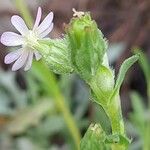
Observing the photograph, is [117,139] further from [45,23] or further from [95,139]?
[45,23]

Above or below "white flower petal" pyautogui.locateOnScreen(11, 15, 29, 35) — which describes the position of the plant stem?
below

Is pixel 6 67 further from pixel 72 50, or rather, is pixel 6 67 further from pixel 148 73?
pixel 72 50

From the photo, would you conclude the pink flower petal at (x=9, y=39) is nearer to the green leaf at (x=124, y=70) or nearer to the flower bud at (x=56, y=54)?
the flower bud at (x=56, y=54)

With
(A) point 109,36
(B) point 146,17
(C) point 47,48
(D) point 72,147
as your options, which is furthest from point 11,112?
(C) point 47,48

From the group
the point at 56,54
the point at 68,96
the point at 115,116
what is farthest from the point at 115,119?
the point at 68,96

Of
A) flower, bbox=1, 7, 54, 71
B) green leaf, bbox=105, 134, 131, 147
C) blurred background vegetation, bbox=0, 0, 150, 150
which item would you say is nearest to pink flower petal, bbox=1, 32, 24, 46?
flower, bbox=1, 7, 54, 71

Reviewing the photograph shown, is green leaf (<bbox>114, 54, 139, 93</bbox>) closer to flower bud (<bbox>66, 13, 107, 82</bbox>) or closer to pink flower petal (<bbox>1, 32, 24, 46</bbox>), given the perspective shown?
flower bud (<bbox>66, 13, 107, 82</bbox>)

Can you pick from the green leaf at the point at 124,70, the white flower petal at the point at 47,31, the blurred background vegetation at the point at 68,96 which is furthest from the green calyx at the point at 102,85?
the blurred background vegetation at the point at 68,96
